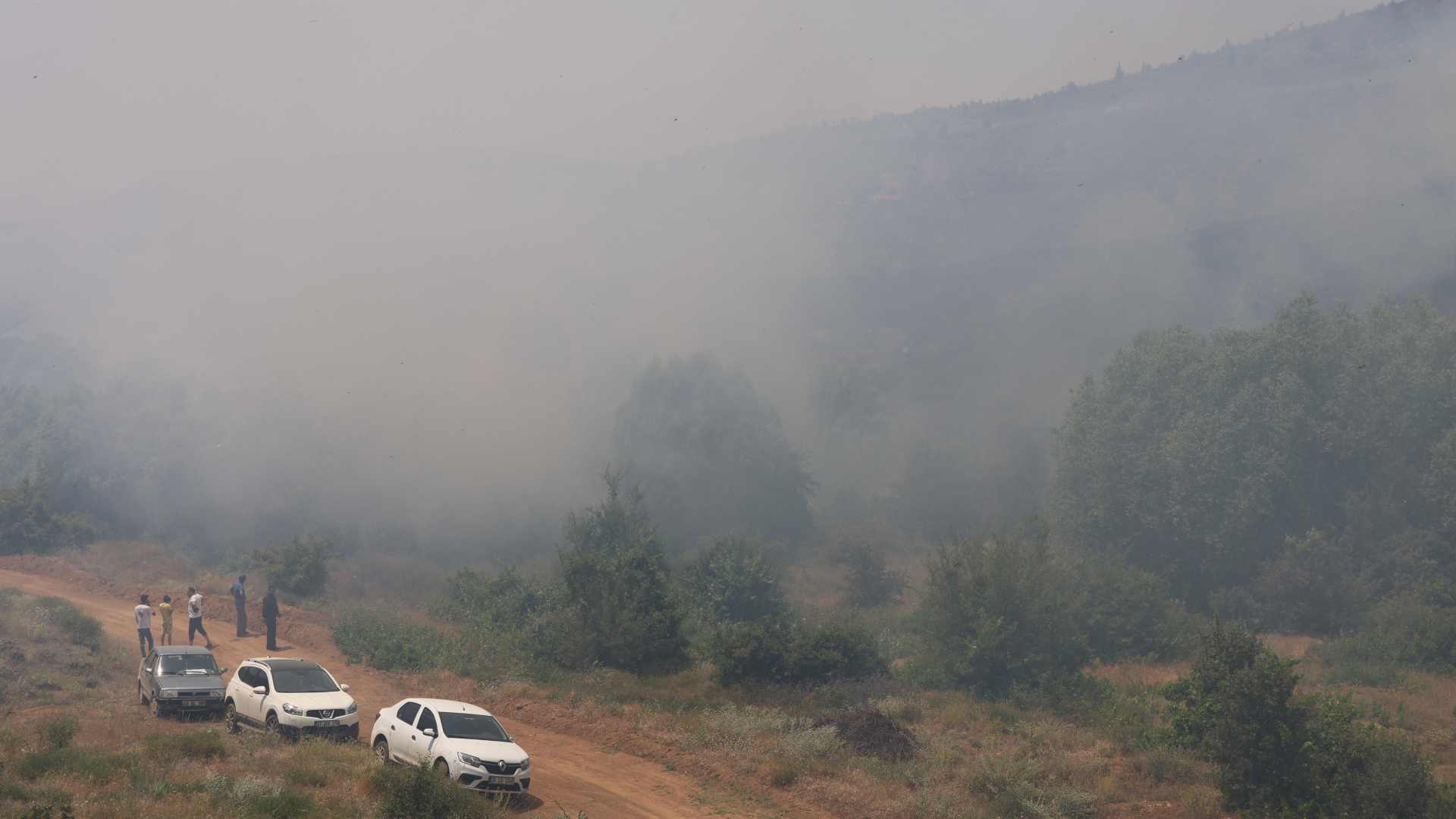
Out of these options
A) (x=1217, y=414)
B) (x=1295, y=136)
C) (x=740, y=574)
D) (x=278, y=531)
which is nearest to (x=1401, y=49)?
(x=1295, y=136)

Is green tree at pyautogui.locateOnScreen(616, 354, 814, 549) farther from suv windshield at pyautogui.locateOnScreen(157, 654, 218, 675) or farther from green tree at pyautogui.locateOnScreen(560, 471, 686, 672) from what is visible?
suv windshield at pyautogui.locateOnScreen(157, 654, 218, 675)

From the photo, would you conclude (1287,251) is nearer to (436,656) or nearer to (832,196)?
(832,196)

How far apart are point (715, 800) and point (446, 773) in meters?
5.36

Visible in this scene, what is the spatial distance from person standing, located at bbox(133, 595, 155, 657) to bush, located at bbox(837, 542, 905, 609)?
31.2 metres

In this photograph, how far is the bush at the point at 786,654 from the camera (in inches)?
970

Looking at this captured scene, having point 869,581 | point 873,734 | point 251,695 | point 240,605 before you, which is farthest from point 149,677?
point 869,581

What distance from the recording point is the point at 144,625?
83.1 ft

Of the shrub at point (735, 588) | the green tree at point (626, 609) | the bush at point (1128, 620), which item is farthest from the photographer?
the shrub at point (735, 588)

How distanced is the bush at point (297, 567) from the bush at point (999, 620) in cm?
2421

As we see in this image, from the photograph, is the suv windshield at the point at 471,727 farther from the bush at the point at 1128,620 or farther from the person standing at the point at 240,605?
the bush at the point at 1128,620

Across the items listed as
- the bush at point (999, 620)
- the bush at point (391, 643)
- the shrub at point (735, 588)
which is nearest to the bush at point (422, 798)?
the bush at point (391, 643)

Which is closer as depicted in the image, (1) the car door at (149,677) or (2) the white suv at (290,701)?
(2) the white suv at (290,701)

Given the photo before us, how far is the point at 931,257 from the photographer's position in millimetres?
130625

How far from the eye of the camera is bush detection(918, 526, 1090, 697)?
86.4ft
